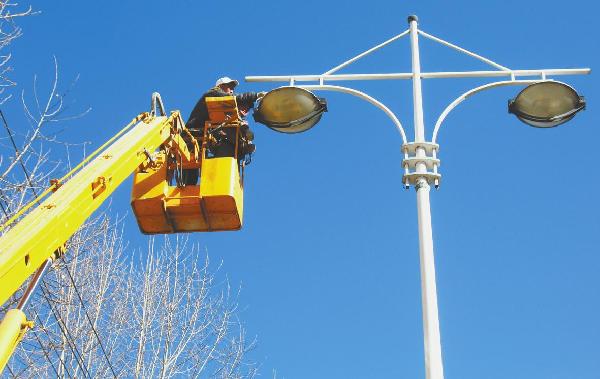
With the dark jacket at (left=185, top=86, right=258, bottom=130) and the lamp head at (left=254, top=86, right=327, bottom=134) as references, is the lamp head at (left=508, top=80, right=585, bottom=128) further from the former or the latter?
the dark jacket at (left=185, top=86, right=258, bottom=130)

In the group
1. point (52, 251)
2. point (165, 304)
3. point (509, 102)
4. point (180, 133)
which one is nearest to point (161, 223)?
point (180, 133)

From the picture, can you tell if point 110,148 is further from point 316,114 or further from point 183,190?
point 316,114

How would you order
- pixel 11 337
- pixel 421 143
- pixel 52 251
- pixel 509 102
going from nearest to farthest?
pixel 11 337 < pixel 52 251 < pixel 421 143 < pixel 509 102

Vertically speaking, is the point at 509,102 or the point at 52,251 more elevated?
the point at 509,102

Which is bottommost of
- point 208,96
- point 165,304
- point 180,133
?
point 180,133

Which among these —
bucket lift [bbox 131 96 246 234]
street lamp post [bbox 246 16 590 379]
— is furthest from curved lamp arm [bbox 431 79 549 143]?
bucket lift [bbox 131 96 246 234]

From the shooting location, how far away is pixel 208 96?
889 centimetres

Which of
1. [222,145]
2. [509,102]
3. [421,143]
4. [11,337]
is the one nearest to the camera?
[11,337]

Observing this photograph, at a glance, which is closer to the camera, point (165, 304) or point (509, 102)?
point (509, 102)

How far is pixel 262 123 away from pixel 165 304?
34.9ft

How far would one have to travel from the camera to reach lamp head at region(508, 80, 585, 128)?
700 centimetres

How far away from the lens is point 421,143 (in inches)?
263

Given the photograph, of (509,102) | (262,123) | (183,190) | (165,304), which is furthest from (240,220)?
(165,304)

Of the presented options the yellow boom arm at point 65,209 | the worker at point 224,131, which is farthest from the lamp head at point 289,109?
the worker at point 224,131
